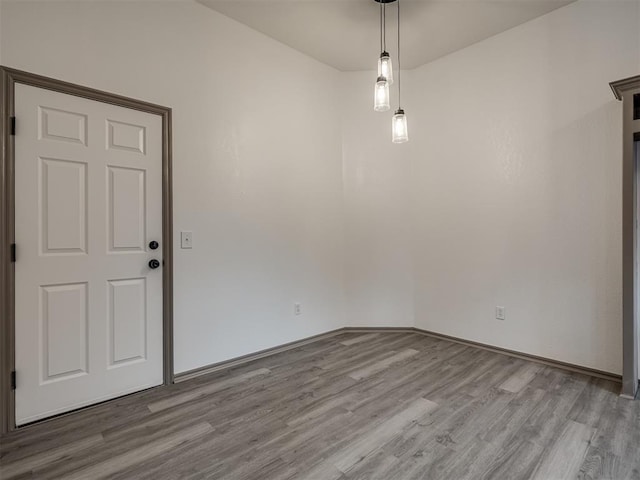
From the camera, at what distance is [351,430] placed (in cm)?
190

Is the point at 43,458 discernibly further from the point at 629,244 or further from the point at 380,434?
the point at 629,244

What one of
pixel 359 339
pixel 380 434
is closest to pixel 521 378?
pixel 380 434

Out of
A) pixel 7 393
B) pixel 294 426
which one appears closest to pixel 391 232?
pixel 294 426

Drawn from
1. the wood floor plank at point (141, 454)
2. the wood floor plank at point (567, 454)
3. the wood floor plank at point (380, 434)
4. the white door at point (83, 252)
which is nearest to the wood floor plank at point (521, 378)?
the wood floor plank at point (567, 454)

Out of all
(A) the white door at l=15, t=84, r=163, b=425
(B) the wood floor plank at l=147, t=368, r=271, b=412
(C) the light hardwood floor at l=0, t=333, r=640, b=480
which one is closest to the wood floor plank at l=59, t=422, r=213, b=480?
(C) the light hardwood floor at l=0, t=333, r=640, b=480

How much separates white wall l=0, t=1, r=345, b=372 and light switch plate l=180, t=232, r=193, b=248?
4 centimetres

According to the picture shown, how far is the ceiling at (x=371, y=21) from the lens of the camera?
2723mm

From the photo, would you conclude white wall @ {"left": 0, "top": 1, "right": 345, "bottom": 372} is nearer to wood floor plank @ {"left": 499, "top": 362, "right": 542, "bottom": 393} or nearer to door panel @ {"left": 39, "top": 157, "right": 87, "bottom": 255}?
door panel @ {"left": 39, "top": 157, "right": 87, "bottom": 255}

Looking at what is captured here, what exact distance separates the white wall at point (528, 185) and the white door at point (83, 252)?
2813 millimetres

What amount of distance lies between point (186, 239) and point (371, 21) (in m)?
2.53

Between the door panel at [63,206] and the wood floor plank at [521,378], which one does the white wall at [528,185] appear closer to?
the wood floor plank at [521,378]

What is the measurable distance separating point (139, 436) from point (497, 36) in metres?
4.33

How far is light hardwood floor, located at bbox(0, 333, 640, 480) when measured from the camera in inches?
62.7

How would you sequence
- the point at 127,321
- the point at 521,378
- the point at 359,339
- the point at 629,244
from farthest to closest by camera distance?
the point at 359,339
the point at 521,378
the point at 127,321
the point at 629,244
